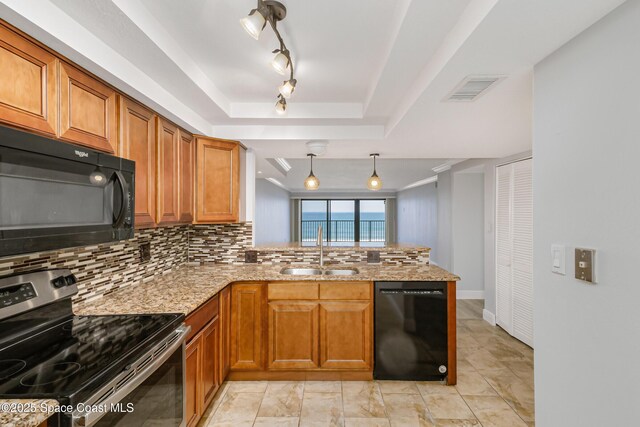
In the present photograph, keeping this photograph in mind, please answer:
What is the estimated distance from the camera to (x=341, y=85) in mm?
2342

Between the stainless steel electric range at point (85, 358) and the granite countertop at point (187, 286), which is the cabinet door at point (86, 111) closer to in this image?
the stainless steel electric range at point (85, 358)

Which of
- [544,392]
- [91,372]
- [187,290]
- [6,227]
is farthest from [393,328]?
[6,227]

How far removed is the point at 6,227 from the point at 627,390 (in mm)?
2111

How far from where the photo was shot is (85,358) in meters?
1.23

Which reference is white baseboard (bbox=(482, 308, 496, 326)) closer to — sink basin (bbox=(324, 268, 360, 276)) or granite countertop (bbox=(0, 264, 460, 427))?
granite countertop (bbox=(0, 264, 460, 427))

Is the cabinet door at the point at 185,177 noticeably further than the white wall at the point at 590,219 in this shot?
Yes

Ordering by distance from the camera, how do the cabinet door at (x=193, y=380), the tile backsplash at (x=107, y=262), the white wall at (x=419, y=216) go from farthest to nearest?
the white wall at (x=419, y=216) < the cabinet door at (x=193, y=380) < the tile backsplash at (x=107, y=262)

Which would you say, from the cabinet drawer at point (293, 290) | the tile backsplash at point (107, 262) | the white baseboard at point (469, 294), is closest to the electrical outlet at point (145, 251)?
the tile backsplash at point (107, 262)

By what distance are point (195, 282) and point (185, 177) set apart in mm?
842

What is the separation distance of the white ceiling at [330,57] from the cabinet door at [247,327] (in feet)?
4.65

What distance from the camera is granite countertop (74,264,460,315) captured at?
1835mm

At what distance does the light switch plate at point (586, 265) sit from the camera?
44.9 inches

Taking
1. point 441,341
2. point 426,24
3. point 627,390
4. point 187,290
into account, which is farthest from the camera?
point 441,341

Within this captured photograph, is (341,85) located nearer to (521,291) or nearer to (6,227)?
(6,227)
